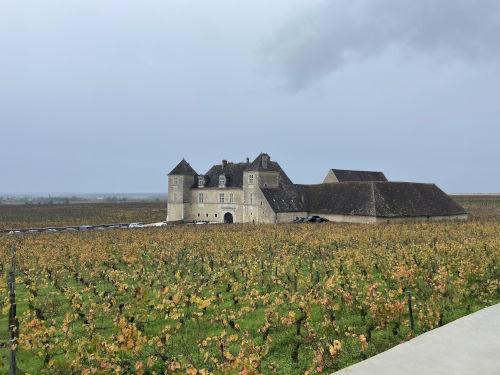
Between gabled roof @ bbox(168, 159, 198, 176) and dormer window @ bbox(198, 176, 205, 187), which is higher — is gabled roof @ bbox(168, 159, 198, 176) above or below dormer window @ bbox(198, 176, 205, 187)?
above

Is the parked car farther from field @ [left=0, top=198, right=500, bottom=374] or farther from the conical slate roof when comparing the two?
field @ [left=0, top=198, right=500, bottom=374]

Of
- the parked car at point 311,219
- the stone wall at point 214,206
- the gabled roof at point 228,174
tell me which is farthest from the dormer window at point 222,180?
the parked car at point 311,219

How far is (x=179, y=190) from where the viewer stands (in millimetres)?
53375

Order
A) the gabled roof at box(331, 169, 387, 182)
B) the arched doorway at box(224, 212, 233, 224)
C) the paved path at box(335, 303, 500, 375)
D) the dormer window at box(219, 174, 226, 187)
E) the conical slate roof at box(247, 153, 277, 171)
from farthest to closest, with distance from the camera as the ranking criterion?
the gabled roof at box(331, 169, 387, 182) < the dormer window at box(219, 174, 226, 187) < the arched doorway at box(224, 212, 233, 224) < the conical slate roof at box(247, 153, 277, 171) < the paved path at box(335, 303, 500, 375)

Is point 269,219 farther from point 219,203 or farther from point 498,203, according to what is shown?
point 498,203

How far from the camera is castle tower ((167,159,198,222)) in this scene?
5331cm

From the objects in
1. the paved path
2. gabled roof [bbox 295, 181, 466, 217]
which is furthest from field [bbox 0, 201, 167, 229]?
the paved path

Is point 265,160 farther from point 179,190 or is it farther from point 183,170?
point 179,190

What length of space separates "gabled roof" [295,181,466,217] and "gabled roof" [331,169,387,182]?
32.8 feet

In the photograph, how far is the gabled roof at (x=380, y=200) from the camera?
41250mm

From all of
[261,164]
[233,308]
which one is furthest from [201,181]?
[233,308]

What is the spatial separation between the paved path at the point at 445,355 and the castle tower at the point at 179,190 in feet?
157

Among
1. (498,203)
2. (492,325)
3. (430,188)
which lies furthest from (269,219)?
(498,203)

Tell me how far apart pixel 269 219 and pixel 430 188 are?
2202cm
